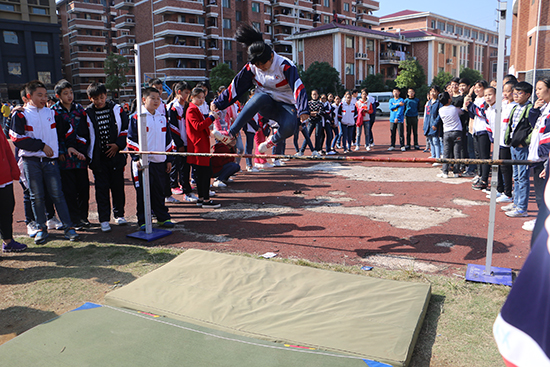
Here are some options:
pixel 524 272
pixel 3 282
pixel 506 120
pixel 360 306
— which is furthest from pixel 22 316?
pixel 506 120

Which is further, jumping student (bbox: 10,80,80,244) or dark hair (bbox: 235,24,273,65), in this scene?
jumping student (bbox: 10,80,80,244)

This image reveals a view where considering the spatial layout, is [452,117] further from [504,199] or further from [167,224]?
[167,224]

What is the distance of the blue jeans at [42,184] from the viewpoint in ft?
17.3

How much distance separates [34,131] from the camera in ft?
17.2

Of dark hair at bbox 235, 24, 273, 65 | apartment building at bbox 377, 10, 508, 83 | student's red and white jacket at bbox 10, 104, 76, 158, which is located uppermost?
apartment building at bbox 377, 10, 508, 83

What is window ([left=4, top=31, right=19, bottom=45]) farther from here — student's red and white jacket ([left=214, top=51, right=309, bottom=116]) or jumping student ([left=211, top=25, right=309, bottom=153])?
jumping student ([left=211, top=25, right=309, bottom=153])

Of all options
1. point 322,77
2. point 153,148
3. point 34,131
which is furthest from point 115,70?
point 34,131

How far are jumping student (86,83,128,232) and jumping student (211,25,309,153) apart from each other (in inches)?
68.8

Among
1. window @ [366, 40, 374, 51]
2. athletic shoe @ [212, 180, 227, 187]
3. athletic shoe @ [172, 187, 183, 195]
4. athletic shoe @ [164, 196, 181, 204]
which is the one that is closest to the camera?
athletic shoe @ [164, 196, 181, 204]

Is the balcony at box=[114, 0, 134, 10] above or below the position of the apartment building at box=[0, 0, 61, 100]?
above

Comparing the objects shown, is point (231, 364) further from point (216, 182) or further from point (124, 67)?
point (124, 67)

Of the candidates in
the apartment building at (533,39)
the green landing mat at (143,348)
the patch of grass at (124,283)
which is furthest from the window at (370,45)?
the green landing mat at (143,348)

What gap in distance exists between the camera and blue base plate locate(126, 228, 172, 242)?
5541 mm

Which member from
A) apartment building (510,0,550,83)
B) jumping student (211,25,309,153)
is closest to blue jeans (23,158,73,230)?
jumping student (211,25,309,153)
